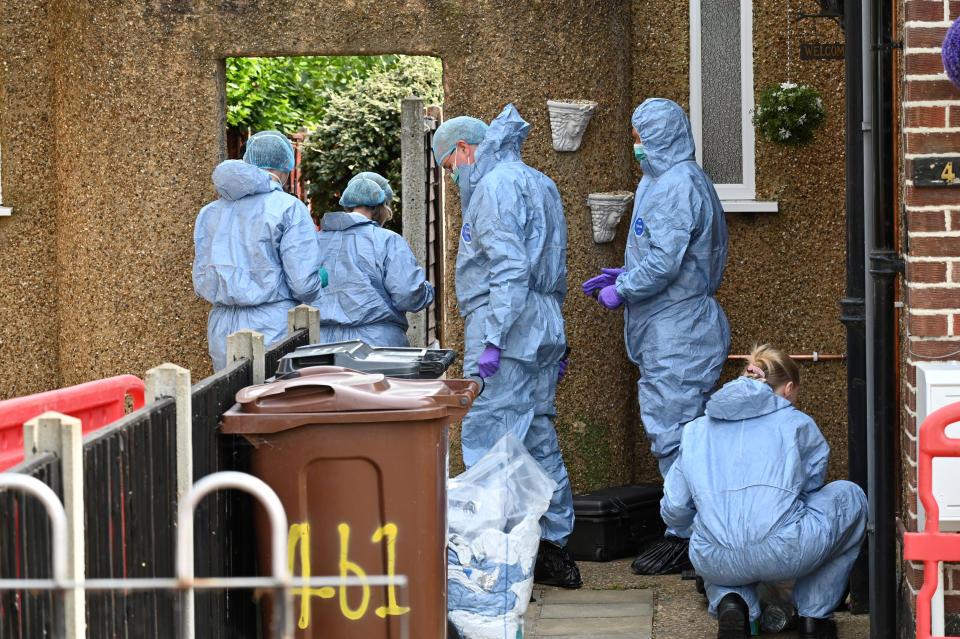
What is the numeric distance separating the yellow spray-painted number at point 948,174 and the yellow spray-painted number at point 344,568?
1922 millimetres

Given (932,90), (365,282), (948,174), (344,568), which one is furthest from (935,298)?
(365,282)

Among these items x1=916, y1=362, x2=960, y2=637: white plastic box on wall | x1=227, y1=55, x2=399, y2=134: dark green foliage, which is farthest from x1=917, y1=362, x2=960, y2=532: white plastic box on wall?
x1=227, y1=55, x2=399, y2=134: dark green foliage

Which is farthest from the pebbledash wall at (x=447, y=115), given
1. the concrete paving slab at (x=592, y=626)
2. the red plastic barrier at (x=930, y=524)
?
the red plastic barrier at (x=930, y=524)

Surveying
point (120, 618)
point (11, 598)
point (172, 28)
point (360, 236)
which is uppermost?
point (172, 28)

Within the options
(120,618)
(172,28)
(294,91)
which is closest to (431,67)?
(294,91)

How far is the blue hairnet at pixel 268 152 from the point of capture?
6.85 m

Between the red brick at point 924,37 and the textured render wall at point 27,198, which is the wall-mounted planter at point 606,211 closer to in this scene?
the textured render wall at point 27,198

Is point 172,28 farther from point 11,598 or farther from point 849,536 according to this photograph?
point 11,598

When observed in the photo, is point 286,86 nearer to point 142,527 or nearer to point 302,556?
point 302,556

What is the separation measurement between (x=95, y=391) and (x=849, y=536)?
275 centimetres

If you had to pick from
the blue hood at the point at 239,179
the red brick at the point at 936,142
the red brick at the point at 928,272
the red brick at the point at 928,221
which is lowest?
the red brick at the point at 928,272

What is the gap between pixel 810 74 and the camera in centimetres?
731

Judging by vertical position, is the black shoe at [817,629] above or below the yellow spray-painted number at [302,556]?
below

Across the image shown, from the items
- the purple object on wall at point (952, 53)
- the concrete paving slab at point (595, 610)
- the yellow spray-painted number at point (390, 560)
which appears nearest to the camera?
the purple object on wall at point (952, 53)
